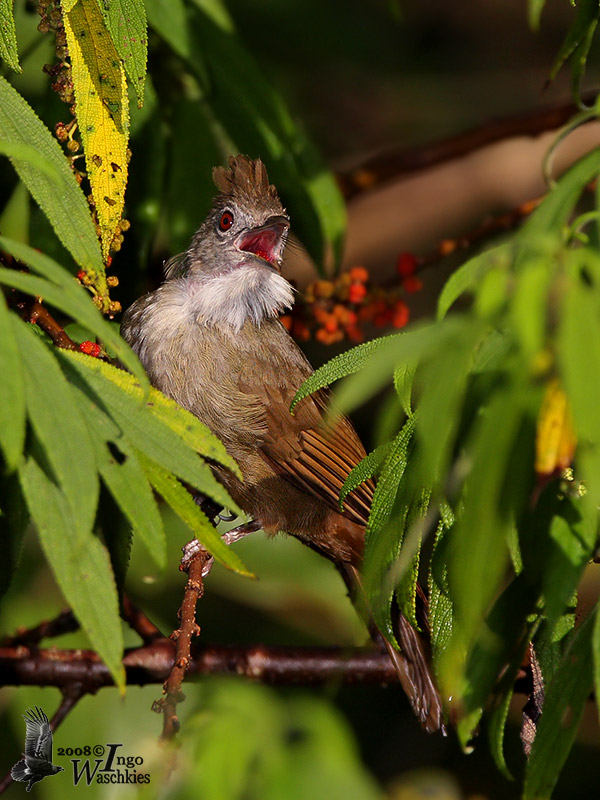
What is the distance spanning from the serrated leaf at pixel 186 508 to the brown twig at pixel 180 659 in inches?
12.3

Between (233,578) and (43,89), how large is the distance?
8.59ft

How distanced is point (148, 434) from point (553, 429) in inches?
34.0

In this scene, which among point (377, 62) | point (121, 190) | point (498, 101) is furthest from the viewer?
point (377, 62)

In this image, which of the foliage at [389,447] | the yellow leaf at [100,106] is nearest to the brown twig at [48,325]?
the foliage at [389,447]

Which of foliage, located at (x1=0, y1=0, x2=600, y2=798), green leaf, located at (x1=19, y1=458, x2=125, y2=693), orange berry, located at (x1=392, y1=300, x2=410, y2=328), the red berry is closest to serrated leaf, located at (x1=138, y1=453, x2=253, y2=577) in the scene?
foliage, located at (x1=0, y1=0, x2=600, y2=798)

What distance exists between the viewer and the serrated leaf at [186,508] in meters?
2.13

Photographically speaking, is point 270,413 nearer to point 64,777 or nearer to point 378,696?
point 64,777

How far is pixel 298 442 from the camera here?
143 inches

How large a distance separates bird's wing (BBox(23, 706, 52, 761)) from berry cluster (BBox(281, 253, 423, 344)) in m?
1.68

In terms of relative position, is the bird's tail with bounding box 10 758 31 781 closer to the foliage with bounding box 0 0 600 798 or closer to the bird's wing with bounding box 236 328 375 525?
the foliage with bounding box 0 0 600 798

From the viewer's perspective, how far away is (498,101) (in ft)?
27.5

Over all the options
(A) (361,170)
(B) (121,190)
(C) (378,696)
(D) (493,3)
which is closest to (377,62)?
(D) (493,3)

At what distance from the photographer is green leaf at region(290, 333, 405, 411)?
84.7 inches

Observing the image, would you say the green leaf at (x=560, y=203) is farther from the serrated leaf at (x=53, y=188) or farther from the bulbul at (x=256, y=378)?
the bulbul at (x=256, y=378)
